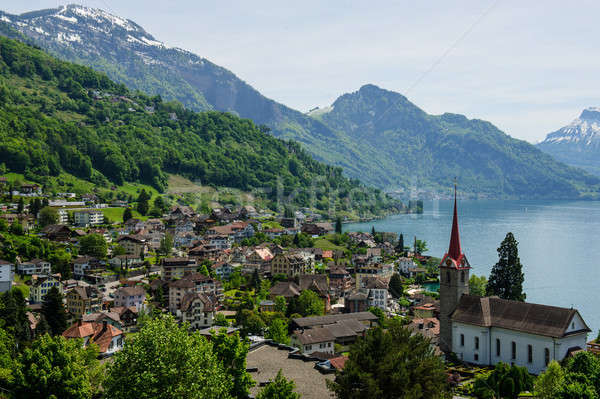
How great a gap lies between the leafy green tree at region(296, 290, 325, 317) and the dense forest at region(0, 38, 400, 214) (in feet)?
247

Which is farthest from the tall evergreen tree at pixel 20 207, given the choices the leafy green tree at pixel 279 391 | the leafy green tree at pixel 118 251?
the leafy green tree at pixel 279 391

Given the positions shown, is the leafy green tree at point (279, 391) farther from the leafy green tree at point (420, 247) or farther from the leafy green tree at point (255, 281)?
the leafy green tree at point (420, 247)

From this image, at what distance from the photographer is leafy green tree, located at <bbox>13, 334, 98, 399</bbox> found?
23.3 m

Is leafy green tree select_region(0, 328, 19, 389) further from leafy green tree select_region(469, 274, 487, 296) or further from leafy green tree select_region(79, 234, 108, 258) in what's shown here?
leafy green tree select_region(469, 274, 487, 296)

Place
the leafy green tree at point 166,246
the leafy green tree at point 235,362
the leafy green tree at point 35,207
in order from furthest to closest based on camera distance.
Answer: the leafy green tree at point 35,207, the leafy green tree at point 166,246, the leafy green tree at point 235,362

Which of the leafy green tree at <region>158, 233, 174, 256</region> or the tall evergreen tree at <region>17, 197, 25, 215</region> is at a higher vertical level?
the tall evergreen tree at <region>17, 197, 25, 215</region>

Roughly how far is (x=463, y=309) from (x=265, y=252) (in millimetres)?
45252

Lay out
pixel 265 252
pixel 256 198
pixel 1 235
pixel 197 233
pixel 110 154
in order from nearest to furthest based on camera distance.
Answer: pixel 1 235 < pixel 265 252 < pixel 197 233 < pixel 110 154 < pixel 256 198

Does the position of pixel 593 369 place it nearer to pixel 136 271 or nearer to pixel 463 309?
pixel 463 309

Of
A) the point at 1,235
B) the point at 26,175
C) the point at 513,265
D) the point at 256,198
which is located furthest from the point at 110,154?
the point at 513,265

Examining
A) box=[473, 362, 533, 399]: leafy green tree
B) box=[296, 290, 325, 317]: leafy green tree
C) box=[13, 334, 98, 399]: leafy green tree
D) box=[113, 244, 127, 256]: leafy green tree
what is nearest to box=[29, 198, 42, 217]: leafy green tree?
box=[113, 244, 127, 256]: leafy green tree

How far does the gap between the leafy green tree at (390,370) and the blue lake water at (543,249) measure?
1616 inches

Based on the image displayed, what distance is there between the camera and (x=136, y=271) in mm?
70250

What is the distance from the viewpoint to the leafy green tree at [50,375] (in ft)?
76.4
